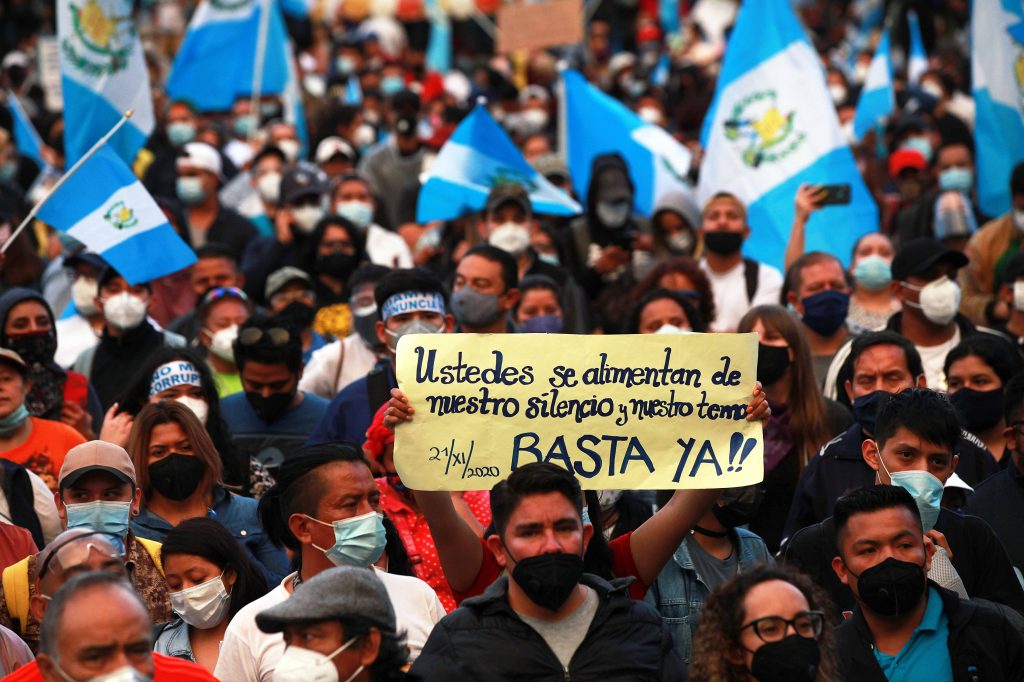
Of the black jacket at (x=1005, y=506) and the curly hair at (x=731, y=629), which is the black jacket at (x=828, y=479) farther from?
the curly hair at (x=731, y=629)

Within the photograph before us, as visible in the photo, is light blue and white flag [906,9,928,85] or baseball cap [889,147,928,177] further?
light blue and white flag [906,9,928,85]

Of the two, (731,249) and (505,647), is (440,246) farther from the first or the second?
(505,647)

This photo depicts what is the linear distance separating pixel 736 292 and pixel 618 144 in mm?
3576

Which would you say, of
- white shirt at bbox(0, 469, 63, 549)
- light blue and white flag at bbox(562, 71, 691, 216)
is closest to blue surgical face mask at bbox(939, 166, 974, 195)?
light blue and white flag at bbox(562, 71, 691, 216)

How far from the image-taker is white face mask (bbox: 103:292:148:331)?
393 inches

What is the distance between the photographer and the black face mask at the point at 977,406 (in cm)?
832

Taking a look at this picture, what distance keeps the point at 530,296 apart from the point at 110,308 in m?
2.23

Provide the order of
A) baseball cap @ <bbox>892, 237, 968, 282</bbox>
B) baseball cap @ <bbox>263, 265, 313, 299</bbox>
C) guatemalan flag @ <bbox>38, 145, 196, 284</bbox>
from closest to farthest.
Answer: baseball cap @ <bbox>892, 237, 968, 282</bbox> → guatemalan flag @ <bbox>38, 145, 196, 284</bbox> → baseball cap @ <bbox>263, 265, 313, 299</bbox>

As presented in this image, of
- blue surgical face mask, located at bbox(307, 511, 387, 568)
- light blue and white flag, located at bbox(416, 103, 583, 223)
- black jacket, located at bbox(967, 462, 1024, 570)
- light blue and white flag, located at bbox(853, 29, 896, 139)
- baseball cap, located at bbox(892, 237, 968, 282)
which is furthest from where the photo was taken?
light blue and white flag, located at bbox(853, 29, 896, 139)

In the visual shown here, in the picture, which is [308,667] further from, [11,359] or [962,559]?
[11,359]

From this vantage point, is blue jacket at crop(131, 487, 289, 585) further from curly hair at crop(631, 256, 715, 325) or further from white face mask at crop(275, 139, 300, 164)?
white face mask at crop(275, 139, 300, 164)

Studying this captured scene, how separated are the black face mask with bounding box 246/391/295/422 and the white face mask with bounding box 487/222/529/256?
2.71 meters

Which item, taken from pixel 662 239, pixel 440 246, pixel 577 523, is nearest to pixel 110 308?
pixel 440 246

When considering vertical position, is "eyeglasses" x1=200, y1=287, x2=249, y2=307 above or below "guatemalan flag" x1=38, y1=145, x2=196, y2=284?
below
